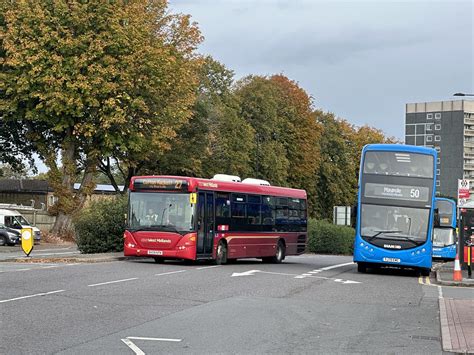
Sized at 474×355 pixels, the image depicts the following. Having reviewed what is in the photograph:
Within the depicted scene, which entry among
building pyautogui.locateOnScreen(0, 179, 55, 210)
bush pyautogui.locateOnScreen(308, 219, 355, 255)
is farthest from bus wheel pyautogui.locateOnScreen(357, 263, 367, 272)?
building pyautogui.locateOnScreen(0, 179, 55, 210)

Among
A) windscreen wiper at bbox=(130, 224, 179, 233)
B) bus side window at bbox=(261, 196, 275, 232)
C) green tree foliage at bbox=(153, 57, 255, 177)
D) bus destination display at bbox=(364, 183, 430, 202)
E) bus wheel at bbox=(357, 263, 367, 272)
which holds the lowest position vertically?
bus wheel at bbox=(357, 263, 367, 272)

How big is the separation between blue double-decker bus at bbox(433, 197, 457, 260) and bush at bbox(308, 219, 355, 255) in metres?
15.0

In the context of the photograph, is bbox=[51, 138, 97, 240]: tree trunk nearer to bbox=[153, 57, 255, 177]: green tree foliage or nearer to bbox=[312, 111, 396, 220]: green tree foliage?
bbox=[153, 57, 255, 177]: green tree foliage

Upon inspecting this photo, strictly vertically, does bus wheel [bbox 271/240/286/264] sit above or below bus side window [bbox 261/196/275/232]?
below

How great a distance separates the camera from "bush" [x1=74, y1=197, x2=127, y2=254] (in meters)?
31.8

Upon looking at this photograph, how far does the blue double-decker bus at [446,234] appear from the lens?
47.5 metres

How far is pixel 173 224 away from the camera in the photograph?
2627 cm

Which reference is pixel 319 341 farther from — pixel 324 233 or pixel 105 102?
pixel 324 233

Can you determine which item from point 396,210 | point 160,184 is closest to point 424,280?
point 396,210

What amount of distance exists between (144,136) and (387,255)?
2449cm

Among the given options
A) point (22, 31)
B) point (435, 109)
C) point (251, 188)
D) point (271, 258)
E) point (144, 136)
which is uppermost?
point (435, 109)

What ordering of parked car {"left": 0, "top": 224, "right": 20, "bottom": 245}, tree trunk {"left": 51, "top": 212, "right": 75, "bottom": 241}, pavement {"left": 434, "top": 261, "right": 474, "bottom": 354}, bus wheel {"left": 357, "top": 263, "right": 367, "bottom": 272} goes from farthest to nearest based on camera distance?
tree trunk {"left": 51, "top": 212, "right": 75, "bottom": 241} < parked car {"left": 0, "top": 224, "right": 20, "bottom": 245} < bus wheel {"left": 357, "top": 263, "right": 367, "bottom": 272} < pavement {"left": 434, "top": 261, "right": 474, "bottom": 354}

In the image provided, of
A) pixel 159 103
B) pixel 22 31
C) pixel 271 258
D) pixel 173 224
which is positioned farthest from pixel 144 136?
pixel 173 224

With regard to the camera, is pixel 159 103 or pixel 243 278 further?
pixel 159 103
